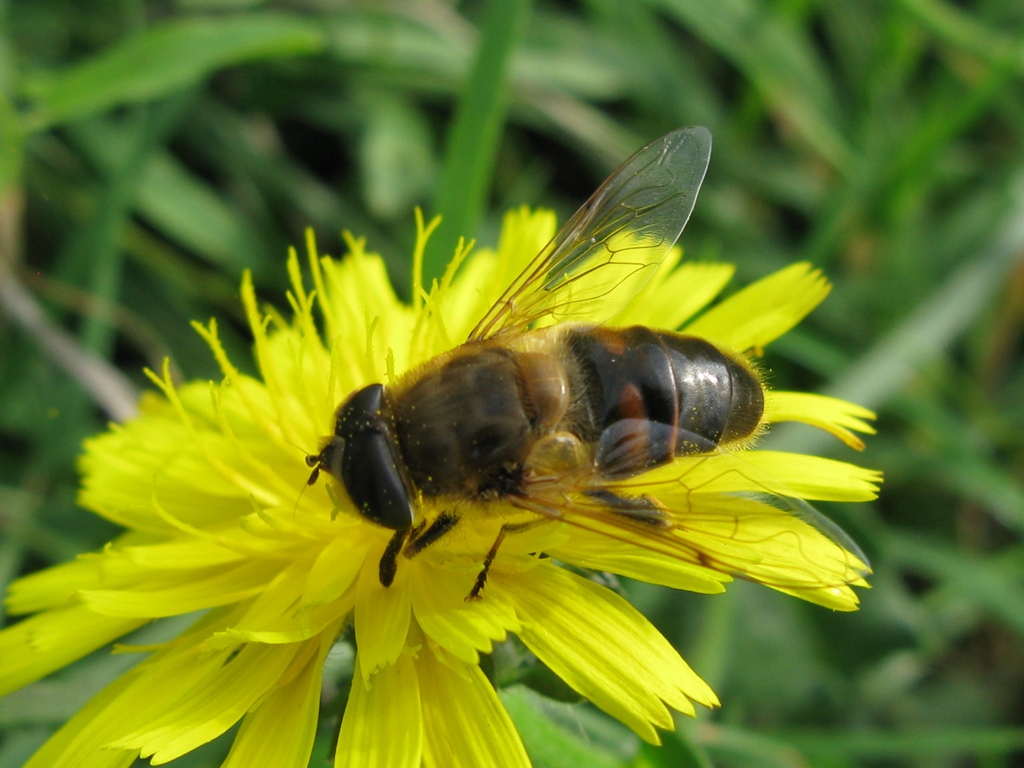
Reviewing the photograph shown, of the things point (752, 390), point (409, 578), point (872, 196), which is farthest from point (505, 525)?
point (872, 196)

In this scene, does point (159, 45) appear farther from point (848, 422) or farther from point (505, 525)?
point (848, 422)

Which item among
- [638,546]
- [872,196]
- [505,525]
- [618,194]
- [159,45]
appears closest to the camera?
[638,546]

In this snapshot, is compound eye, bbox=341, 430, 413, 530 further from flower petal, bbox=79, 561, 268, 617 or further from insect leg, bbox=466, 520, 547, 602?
flower petal, bbox=79, 561, 268, 617

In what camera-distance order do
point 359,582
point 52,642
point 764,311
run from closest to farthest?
point 359,582, point 52,642, point 764,311

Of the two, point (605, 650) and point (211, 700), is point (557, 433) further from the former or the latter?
point (211, 700)

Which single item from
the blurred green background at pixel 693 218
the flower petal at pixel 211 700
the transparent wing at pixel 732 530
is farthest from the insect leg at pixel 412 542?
the blurred green background at pixel 693 218

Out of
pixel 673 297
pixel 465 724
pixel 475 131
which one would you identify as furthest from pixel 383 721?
pixel 475 131
